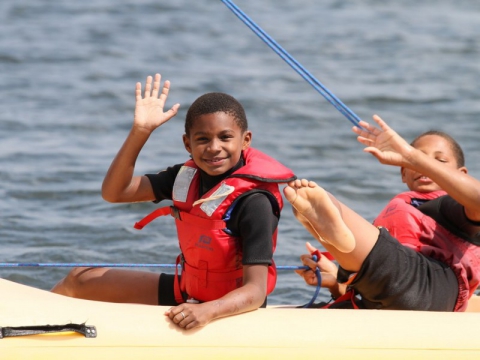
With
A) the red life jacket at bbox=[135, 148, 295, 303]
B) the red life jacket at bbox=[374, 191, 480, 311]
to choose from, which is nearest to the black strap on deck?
the red life jacket at bbox=[135, 148, 295, 303]

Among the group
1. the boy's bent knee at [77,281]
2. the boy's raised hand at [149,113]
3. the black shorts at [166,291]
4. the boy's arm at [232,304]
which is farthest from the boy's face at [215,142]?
the boy's bent knee at [77,281]

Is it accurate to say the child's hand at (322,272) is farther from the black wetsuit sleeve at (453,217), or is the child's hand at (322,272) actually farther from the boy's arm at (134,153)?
the boy's arm at (134,153)

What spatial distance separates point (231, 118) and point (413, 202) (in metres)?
0.81

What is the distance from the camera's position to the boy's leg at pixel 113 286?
310 cm

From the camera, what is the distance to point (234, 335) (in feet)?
8.57

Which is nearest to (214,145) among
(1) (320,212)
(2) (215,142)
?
(2) (215,142)

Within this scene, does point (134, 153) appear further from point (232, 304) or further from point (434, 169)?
point (434, 169)

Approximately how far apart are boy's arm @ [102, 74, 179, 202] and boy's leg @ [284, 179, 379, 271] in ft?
1.50

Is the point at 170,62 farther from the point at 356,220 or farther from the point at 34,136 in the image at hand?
the point at 356,220

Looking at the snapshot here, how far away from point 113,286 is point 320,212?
73cm

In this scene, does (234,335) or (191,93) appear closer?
(234,335)

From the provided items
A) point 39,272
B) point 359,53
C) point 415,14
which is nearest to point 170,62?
point 359,53

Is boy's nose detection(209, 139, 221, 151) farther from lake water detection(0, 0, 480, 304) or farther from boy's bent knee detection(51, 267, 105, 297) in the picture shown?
lake water detection(0, 0, 480, 304)

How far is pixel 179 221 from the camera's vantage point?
293 cm
